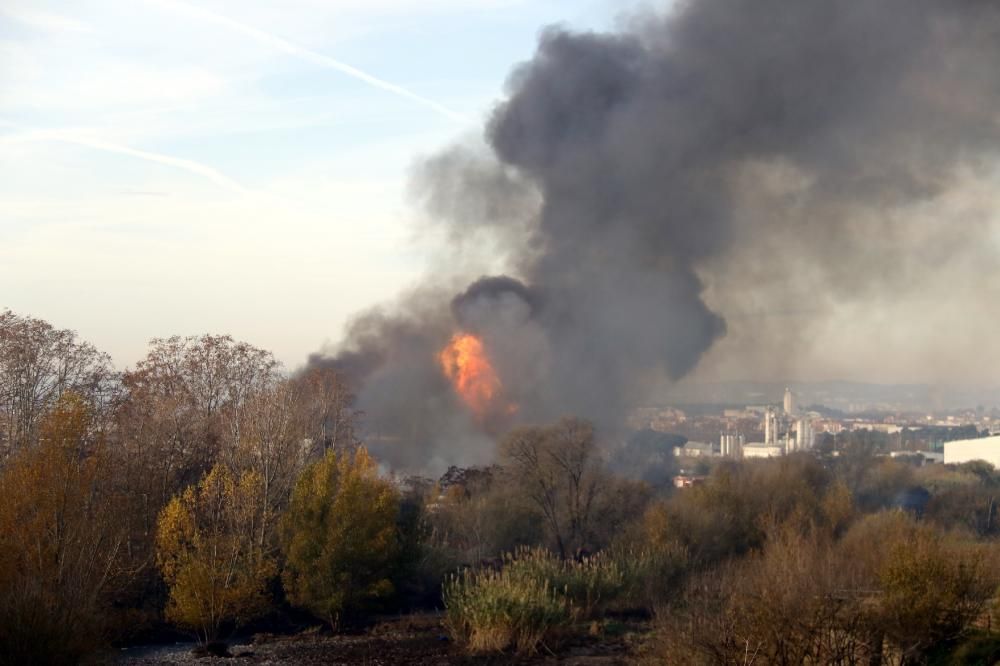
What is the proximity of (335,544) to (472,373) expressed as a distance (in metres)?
37.4

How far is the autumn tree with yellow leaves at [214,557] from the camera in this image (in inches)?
1220

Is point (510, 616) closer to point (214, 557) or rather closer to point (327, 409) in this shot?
point (214, 557)

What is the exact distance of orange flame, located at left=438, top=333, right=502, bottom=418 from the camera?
7088 cm

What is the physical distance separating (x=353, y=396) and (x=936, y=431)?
100632 millimetres

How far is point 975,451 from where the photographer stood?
95375 millimetres

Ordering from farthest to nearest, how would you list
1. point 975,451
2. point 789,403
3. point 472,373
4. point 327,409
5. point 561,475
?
point 789,403, point 975,451, point 472,373, point 327,409, point 561,475

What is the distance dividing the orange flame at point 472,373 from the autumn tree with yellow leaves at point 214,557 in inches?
1400

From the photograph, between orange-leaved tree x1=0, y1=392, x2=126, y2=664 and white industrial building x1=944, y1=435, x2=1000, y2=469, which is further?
white industrial building x1=944, y1=435, x2=1000, y2=469

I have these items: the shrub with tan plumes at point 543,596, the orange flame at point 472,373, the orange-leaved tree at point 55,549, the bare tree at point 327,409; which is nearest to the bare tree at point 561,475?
the bare tree at point 327,409

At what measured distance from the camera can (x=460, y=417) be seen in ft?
237

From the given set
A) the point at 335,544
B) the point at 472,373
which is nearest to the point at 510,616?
the point at 335,544

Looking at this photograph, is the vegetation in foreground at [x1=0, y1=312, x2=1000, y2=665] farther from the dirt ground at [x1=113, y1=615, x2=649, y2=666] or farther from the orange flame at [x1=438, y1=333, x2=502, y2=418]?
the orange flame at [x1=438, y1=333, x2=502, y2=418]

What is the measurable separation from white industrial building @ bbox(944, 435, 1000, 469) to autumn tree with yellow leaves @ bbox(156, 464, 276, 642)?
7124 cm

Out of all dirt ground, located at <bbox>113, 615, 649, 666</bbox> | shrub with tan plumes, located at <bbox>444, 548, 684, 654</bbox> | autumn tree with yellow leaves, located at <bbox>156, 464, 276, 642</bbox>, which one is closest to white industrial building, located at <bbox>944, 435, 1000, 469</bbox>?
shrub with tan plumes, located at <bbox>444, 548, 684, 654</bbox>
